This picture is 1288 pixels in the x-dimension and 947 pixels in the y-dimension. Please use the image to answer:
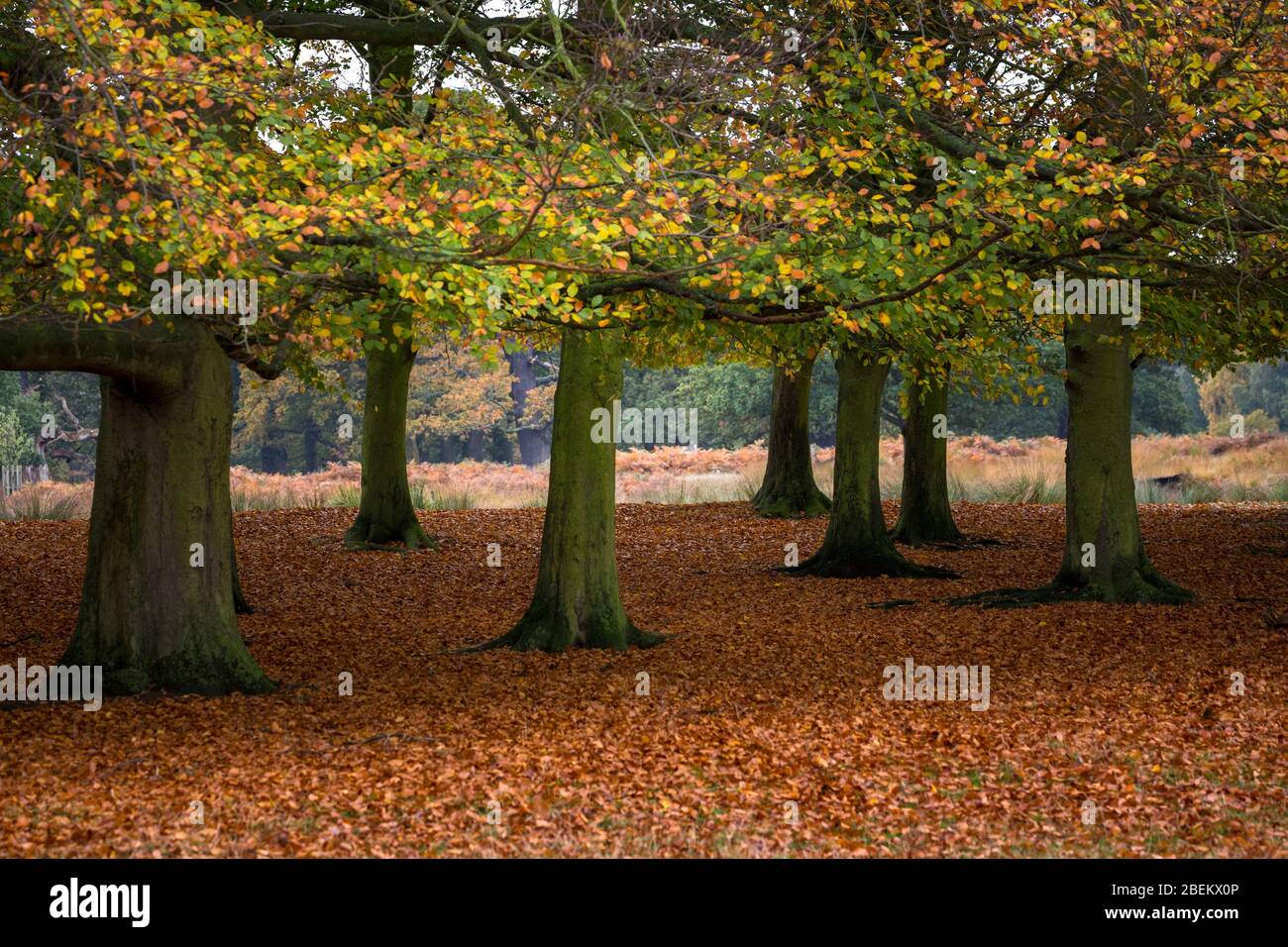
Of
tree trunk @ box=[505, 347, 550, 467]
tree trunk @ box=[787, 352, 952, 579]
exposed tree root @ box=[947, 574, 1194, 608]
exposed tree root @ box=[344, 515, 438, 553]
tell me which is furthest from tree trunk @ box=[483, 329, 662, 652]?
tree trunk @ box=[505, 347, 550, 467]

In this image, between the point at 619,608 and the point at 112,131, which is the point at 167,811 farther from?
the point at 619,608

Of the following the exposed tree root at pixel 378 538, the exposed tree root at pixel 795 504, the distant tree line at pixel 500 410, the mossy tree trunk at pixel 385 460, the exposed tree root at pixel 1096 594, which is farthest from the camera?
the distant tree line at pixel 500 410

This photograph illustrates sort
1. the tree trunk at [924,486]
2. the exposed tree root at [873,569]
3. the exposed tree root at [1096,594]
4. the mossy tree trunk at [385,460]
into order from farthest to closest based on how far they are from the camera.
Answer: the tree trunk at [924,486] < the mossy tree trunk at [385,460] < the exposed tree root at [873,569] < the exposed tree root at [1096,594]

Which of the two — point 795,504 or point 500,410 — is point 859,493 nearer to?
point 795,504

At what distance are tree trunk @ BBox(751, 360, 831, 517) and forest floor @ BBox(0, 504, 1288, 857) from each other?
735cm

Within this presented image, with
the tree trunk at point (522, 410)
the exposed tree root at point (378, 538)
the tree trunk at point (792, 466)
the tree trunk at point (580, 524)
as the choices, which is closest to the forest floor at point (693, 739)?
the tree trunk at point (580, 524)

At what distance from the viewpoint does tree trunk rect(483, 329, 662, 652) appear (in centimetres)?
1241

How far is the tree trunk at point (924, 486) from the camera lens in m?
20.5

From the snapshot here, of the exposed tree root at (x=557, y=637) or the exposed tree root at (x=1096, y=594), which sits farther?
the exposed tree root at (x=1096, y=594)

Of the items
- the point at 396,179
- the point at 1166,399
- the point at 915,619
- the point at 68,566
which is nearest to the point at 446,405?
the point at 1166,399

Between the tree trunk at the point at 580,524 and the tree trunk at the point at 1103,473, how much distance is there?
5026 mm

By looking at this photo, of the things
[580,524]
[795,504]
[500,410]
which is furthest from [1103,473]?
[500,410]

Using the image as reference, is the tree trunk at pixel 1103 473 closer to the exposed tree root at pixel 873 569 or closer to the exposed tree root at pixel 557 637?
the exposed tree root at pixel 873 569

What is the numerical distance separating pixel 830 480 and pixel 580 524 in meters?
21.1
